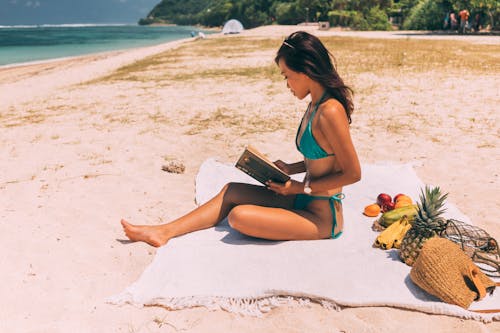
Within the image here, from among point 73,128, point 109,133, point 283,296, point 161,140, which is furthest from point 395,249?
point 73,128

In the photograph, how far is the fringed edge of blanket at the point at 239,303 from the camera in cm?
312

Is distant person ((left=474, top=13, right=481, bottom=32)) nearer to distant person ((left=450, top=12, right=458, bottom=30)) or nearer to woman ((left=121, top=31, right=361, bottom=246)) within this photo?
distant person ((left=450, top=12, right=458, bottom=30))

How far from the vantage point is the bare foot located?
3.99 metres

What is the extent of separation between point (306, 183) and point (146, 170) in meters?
3.27

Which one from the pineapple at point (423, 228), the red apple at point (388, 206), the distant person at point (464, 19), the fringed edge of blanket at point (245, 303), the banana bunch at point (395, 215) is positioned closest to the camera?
the fringed edge of blanket at point (245, 303)

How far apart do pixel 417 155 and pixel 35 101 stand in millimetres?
10525

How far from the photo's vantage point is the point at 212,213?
408 centimetres

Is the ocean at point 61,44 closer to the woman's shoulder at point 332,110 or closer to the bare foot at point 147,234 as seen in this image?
the bare foot at point 147,234

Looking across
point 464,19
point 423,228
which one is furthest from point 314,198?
point 464,19

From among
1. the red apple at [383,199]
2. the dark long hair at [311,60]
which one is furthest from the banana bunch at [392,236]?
the dark long hair at [311,60]

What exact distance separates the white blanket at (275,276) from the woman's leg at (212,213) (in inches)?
3.9

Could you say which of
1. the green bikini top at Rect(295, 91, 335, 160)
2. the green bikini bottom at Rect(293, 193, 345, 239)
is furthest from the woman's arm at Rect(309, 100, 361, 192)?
the green bikini bottom at Rect(293, 193, 345, 239)

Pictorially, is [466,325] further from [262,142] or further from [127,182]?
[262,142]

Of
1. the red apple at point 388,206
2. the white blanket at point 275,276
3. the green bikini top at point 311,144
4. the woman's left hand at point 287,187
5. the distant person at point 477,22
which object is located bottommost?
the white blanket at point 275,276
